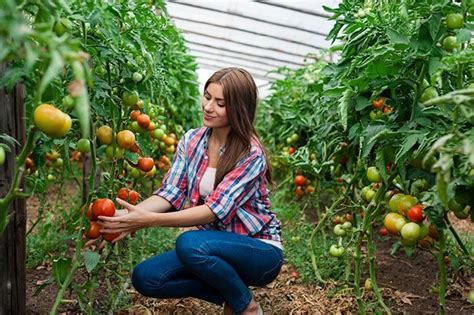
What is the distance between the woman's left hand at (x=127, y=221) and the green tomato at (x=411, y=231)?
81cm

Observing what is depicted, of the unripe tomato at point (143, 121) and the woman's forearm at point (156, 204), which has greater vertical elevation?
the unripe tomato at point (143, 121)

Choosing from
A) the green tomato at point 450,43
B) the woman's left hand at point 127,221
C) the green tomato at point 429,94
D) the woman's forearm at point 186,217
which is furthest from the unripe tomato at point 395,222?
the woman's left hand at point 127,221

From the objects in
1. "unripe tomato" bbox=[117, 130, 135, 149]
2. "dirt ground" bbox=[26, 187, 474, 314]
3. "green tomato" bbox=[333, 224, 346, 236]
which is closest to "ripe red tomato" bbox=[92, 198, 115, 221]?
"unripe tomato" bbox=[117, 130, 135, 149]

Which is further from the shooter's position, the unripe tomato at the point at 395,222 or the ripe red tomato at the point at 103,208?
the ripe red tomato at the point at 103,208

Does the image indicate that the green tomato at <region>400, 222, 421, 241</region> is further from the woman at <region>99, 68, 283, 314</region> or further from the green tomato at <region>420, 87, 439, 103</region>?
the woman at <region>99, 68, 283, 314</region>

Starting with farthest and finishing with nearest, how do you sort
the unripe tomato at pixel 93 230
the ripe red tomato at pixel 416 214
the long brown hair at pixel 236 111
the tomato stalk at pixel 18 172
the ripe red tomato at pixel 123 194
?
the ripe red tomato at pixel 123 194, the long brown hair at pixel 236 111, the unripe tomato at pixel 93 230, the ripe red tomato at pixel 416 214, the tomato stalk at pixel 18 172

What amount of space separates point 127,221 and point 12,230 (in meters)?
0.37

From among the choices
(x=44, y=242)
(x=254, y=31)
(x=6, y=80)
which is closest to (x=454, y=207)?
(x=6, y=80)

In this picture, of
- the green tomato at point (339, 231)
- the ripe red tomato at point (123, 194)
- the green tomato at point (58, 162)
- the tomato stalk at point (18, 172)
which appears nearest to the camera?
the tomato stalk at point (18, 172)

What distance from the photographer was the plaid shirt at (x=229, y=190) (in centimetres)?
215

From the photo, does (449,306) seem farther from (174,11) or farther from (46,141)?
(174,11)

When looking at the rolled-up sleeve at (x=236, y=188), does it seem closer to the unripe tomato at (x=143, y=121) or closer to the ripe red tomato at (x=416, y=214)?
the unripe tomato at (x=143, y=121)

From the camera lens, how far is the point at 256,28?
8.21 meters

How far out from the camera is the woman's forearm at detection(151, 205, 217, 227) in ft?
6.60
